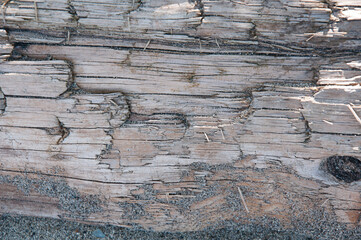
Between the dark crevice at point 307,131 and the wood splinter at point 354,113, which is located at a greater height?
the wood splinter at point 354,113

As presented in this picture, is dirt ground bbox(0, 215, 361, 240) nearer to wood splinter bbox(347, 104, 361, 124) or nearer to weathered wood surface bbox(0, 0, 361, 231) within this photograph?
weathered wood surface bbox(0, 0, 361, 231)

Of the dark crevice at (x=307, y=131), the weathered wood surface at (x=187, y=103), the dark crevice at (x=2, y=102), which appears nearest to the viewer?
the weathered wood surface at (x=187, y=103)

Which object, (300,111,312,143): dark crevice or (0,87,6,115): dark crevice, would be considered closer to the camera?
(300,111,312,143): dark crevice

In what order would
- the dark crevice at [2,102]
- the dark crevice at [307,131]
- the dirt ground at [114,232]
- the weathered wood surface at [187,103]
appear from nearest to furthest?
the weathered wood surface at [187,103] < the dark crevice at [307,131] < the dark crevice at [2,102] < the dirt ground at [114,232]

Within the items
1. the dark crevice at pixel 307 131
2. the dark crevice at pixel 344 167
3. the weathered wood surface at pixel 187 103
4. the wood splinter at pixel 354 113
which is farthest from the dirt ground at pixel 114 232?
the wood splinter at pixel 354 113

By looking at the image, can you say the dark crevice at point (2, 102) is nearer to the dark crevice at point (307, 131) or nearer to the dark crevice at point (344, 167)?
the dark crevice at point (307, 131)

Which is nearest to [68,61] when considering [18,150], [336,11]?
[18,150]

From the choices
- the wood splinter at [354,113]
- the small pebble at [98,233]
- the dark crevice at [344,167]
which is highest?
the wood splinter at [354,113]

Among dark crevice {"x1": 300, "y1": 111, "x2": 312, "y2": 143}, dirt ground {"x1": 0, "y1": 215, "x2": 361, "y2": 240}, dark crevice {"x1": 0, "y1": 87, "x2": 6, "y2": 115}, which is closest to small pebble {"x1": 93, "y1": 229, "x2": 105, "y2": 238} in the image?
dirt ground {"x1": 0, "y1": 215, "x2": 361, "y2": 240}
